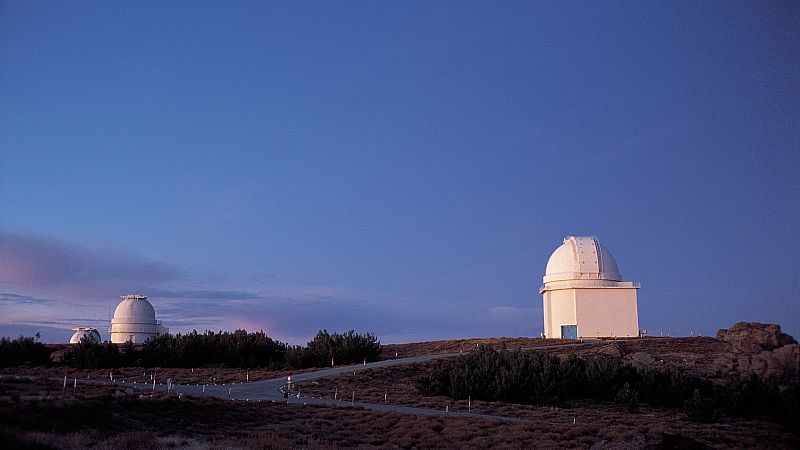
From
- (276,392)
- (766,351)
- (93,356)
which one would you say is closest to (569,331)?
(276,392)

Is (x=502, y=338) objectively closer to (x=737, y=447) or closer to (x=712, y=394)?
(x=712, y=394)

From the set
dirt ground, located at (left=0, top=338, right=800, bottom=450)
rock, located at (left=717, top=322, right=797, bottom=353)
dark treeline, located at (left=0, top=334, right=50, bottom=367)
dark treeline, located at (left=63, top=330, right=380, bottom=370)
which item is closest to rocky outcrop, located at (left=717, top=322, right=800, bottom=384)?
rock, located at (left=717, top=322, right=797, bottom=353)

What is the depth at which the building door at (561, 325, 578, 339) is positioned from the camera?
154 ft

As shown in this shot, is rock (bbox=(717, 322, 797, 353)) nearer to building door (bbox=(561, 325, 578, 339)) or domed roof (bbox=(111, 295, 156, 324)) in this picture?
building door (bbox=(561, 325, 578, 339))

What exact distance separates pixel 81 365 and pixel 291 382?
49.9ft

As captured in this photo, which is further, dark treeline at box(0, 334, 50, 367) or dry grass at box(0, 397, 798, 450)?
dark treeline at box(0, 334, 50, 367)

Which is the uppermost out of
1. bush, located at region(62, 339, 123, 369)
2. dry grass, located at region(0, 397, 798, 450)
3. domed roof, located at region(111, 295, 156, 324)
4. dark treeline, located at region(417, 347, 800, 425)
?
domed roof, located at region(111, 295, 156, 324)

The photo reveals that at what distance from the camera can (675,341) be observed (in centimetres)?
4209

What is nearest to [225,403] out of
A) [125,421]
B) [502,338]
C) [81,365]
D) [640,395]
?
[125,421]

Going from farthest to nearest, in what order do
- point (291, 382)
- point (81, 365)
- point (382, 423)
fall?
point (81, 365)
point (291, 382)
point (382, 423)

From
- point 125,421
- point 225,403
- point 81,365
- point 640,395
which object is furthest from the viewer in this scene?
point 81,365

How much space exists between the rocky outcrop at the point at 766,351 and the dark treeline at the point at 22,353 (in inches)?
1479

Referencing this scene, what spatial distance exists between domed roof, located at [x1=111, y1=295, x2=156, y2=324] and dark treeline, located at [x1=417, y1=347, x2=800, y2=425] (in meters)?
34.0

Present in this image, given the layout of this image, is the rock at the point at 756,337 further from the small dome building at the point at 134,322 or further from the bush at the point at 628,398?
the small dome building at the point at 134,322
